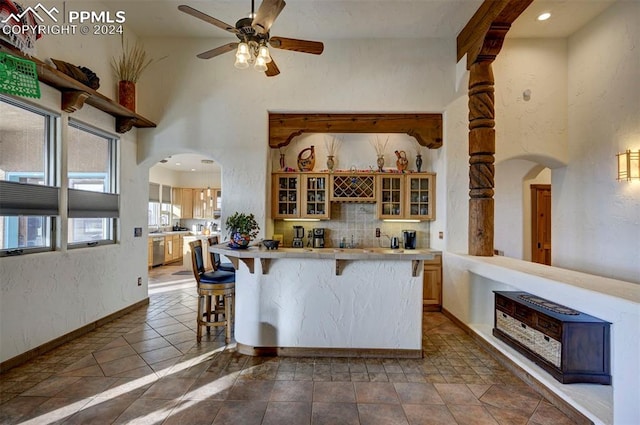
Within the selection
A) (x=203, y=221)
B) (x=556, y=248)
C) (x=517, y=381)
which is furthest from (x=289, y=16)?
(x=203, y=221)

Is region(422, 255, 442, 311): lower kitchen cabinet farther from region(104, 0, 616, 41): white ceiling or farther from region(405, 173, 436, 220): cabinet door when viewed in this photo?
region(104, 0, 616, 41): white ceiling

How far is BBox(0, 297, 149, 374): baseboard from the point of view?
8.75 ft

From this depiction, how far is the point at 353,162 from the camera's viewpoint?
203 inches

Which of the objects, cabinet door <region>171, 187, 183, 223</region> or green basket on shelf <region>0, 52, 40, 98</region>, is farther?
cabinet door <region>171, 187, 183, 223</region>

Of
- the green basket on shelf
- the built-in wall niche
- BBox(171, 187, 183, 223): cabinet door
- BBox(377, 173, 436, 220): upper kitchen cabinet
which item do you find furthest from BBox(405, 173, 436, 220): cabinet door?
BBox(171, 187, 183, 223): cabinet door

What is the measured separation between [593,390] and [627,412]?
493mm

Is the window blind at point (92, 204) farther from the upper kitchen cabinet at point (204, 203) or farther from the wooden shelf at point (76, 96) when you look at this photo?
the upper kitchen cabinet at point (204, 203)

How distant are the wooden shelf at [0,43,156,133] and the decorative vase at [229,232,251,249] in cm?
213

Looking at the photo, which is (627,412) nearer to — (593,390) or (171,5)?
(593,390)

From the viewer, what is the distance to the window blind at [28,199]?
2.62m

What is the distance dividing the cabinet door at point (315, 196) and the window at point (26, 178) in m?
3.02

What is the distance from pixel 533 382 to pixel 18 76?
4.69 metres

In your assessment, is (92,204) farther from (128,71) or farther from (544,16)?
(544,16)

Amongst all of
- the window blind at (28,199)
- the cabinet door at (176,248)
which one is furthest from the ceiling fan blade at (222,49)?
the cabinet door at (176,248)
